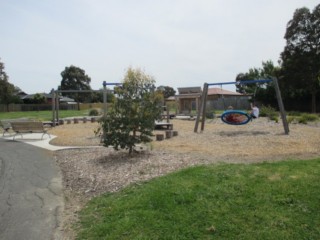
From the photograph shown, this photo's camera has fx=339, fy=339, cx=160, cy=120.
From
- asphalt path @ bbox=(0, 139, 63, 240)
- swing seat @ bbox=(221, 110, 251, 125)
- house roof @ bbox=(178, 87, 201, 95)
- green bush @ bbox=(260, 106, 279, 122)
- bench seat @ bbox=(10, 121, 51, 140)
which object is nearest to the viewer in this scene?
asphalt path @ bbox=(0, 139, 63, 240)

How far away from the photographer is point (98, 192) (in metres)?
6.05

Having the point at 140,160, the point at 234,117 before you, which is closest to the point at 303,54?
the point at 234,117

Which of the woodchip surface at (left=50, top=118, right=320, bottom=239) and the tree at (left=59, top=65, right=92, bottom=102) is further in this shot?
the tree at (left=59, top=65, right=92, bottom=102)

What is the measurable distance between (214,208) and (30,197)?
3265 mm

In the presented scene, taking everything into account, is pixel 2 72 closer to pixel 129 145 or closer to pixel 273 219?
pixel 129 145

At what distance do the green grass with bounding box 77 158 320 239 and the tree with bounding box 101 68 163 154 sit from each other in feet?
8.61

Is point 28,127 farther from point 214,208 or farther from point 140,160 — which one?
point 214,208

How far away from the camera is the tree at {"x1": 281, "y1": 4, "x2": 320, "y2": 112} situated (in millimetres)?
33812

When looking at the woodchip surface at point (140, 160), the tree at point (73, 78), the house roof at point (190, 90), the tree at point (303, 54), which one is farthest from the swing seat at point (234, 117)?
the tree at point (73, 78)

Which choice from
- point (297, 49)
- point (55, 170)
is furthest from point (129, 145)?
point (297, 49)

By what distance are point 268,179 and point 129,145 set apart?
3.96m

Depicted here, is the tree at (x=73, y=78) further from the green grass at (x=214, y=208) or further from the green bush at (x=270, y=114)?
the green grass at (x=214, y=208)

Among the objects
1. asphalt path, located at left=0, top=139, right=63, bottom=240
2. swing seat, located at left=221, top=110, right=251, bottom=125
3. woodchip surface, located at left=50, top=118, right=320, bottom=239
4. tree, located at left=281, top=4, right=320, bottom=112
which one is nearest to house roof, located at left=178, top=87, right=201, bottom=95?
tree, located at left=281, top=4, right=320, bottom=112

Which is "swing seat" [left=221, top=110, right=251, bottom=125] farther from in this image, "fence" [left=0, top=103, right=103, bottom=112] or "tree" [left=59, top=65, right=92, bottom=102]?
"tree" [left=59, top=65, right=92, bottom=102]
